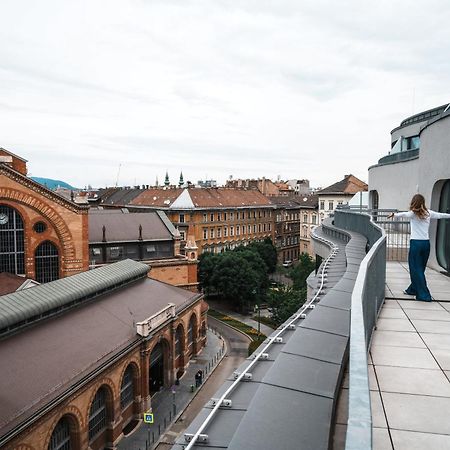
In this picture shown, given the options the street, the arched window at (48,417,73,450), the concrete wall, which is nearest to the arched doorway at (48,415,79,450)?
the arched window at (48,417,73,450)

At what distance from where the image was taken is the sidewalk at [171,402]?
25.2 m

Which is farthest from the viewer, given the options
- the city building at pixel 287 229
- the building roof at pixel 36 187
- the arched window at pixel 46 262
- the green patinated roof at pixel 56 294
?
the city building at pixel 287 229

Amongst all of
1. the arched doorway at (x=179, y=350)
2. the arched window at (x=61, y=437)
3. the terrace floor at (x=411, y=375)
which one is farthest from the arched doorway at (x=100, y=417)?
the terrace floor at (x=411, y=375)

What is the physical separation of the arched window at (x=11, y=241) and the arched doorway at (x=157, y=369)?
12.5 metres

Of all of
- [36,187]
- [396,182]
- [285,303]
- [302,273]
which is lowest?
[285,303]

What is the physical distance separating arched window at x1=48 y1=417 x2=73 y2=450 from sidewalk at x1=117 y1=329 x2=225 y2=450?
16.1 feet

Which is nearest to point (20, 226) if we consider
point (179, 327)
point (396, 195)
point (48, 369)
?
point (179, 327)

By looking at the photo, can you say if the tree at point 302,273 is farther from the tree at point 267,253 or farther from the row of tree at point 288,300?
the tree at point 267,253

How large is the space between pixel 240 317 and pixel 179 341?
19772 mm

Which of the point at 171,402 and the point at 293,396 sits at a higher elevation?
the point at 293,396

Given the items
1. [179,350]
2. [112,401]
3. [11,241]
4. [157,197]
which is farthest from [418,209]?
[157,197]

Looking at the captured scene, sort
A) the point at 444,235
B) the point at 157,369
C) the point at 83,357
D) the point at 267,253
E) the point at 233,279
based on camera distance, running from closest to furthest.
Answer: the point at 444,235 < the point at 83,357 < the point at 157,369 < the point at 233,279 < the point at 267,253

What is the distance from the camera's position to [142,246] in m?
48.2

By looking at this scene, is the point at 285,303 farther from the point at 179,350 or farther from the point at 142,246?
the point at 142,246
